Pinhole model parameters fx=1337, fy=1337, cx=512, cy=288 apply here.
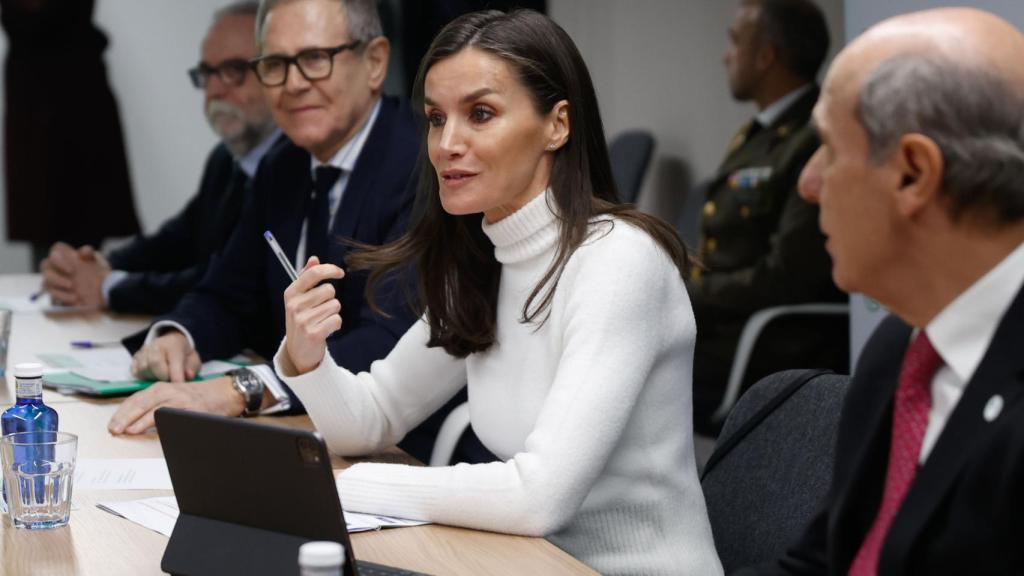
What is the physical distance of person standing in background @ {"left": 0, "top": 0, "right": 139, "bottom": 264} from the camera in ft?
17.4

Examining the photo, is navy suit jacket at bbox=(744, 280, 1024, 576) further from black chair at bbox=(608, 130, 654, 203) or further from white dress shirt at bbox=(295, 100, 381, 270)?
black chair at bbox=(608, 130, 654, 203)

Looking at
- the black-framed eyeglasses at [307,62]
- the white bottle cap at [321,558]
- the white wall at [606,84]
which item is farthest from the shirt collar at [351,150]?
the white bottle cap at [321,558]

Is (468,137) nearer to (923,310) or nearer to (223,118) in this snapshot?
(923,310)

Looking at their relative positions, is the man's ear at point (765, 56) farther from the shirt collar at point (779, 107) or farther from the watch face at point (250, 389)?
the watch face at point (250, 389)

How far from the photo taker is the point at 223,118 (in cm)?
395

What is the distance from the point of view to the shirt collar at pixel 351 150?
276 cm

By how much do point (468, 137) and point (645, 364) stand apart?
42cm

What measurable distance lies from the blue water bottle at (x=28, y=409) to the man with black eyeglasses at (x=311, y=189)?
675mm

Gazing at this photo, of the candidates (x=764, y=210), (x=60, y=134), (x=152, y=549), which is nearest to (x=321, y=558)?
(x=152, y=549)

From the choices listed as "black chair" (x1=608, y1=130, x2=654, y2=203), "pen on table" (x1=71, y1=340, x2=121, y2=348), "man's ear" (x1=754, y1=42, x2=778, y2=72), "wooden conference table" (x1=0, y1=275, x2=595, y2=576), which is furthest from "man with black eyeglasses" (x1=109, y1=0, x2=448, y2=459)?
"man's ear" (x1=754, y1=42, x2=778, y2=72)

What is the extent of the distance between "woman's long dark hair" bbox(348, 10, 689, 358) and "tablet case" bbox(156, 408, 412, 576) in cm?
56

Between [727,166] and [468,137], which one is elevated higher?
[468,137]

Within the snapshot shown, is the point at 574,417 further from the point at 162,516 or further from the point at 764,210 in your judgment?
the point at 764,210

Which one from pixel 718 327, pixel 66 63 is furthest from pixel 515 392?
pixel 66 63
